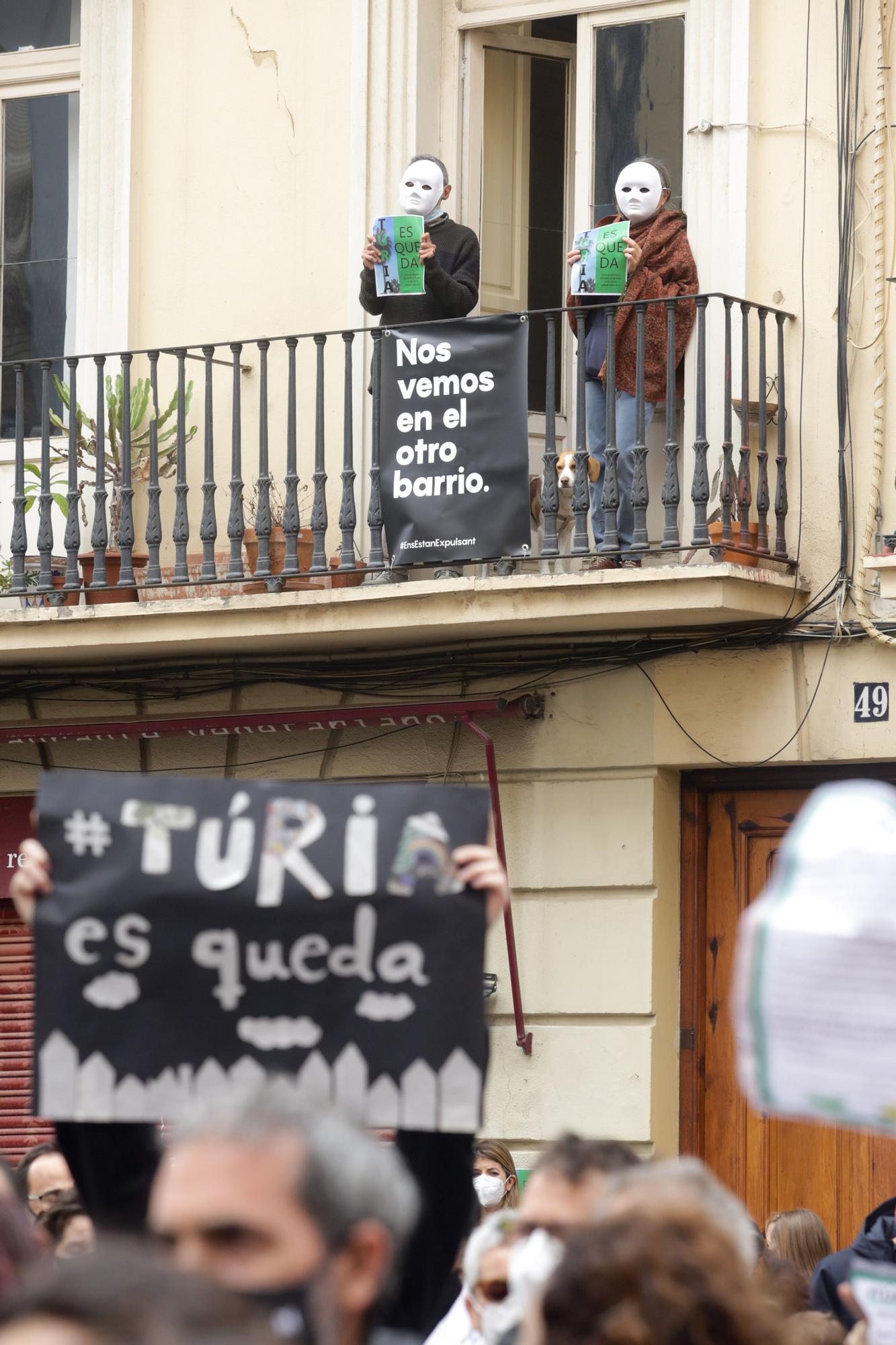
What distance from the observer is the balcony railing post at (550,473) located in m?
9.85

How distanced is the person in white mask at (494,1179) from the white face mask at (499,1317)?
3445mm

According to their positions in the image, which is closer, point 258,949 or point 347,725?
point 258,949

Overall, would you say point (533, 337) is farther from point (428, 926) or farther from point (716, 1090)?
point (428, 926)

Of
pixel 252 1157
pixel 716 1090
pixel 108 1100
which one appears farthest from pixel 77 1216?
pixel 716 1090

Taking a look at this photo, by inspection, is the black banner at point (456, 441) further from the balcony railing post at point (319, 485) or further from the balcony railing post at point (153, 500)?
the balcony railing post at point (153, 500)

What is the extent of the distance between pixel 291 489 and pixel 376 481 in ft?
1.42

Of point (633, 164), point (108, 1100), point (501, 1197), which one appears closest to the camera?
point (108, 1100)

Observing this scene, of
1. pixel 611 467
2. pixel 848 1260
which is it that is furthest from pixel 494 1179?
pixel 611 467

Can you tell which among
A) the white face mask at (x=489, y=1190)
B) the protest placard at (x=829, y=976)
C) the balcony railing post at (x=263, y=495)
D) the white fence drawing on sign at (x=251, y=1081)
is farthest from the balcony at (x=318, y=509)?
the protest placard at (x=829, y=976)

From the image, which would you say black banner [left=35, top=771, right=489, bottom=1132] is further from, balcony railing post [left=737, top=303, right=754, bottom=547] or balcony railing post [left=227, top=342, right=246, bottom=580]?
balcony railing post [left=227, top=342, right=246, bottom=580]

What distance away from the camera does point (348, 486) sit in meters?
10.2

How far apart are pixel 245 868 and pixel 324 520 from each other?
19.8ft

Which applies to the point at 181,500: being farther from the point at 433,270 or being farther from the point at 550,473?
the point at 550,473

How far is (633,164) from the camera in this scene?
1011 cm
